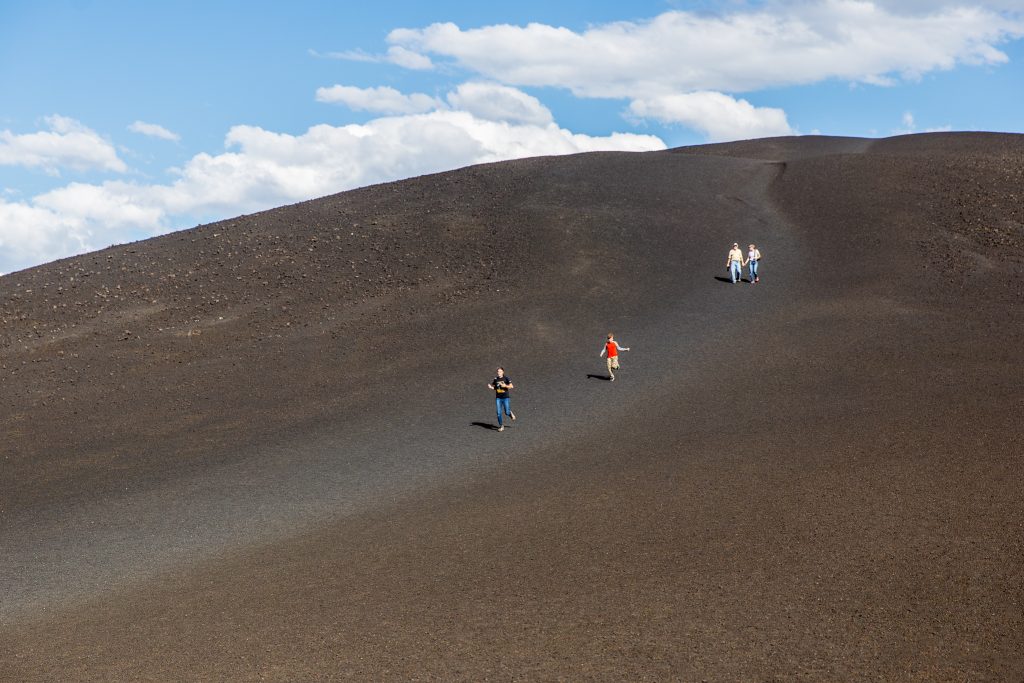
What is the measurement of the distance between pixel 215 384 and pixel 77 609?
13.9 metres

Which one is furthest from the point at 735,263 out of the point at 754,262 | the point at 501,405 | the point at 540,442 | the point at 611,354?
the point at 540,442

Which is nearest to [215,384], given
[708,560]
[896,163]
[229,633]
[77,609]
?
[77,609]

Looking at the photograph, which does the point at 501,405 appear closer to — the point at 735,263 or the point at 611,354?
the point at 611,354

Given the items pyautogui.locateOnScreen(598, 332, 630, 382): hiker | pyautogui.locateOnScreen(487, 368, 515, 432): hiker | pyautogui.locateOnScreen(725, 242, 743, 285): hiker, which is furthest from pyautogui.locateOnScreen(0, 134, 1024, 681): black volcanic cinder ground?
pyautogui.locateOnScreen(725, 242, 743, 285): hiker

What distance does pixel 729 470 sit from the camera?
57.8ft

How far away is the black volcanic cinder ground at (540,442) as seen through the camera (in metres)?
12.2

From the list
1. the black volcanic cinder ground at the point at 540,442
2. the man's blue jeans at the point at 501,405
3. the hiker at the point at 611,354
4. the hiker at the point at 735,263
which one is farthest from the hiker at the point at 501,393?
the hiker at the point at 735,263

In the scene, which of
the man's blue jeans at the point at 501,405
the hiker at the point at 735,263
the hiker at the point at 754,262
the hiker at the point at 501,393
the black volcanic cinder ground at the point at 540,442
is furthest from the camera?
the hiker at the point at 735,263

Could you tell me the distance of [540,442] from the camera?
2108 cm

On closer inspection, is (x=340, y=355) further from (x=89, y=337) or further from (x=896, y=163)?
(x=896, y=163)

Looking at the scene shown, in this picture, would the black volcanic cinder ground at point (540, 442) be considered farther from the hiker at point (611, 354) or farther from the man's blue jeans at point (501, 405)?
the hiker at point (611, 354)

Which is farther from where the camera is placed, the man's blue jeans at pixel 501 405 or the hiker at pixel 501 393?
the man's blue jeans at pixel 501 405

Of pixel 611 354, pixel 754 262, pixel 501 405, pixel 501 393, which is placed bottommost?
pixel 501 405

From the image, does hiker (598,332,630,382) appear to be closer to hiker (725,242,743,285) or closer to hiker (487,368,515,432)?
hiker (487,368,515,432)
